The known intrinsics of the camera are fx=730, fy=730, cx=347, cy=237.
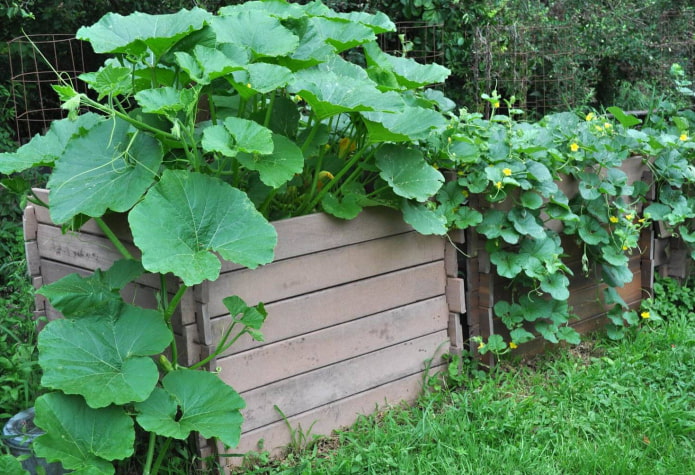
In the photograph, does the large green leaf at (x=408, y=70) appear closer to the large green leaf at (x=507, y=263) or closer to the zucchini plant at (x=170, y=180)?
the zucchini plant at (x=170, y=180)

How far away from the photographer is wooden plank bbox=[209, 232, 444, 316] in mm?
2141

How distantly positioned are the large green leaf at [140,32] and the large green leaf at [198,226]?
34cm

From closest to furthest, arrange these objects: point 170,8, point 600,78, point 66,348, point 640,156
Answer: point 66,348, point 640,156, point 170,8, point 600,78

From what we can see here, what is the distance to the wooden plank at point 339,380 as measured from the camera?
2225mm

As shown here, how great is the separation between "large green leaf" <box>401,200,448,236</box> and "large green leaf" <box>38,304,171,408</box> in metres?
0.90

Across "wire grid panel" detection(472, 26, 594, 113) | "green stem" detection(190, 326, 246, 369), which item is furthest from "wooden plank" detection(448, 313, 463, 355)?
"wire grid panel" detection(472, 26, 594, 113)

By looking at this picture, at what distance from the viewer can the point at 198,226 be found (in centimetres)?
189

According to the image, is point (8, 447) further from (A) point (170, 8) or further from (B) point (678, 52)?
(B) point (678, 52)

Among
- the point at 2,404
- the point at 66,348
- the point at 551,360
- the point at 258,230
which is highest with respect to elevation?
the point at 258,230

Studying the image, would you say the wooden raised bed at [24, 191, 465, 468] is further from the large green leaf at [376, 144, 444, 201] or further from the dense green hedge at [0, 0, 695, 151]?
the dense green hedge at [0, 0, 695, 151]

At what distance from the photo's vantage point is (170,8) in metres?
5.63

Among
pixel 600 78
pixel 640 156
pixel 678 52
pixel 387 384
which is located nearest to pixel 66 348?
pixel 387 384

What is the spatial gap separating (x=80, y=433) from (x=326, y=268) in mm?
889

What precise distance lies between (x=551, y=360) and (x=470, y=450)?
90 centimetres
